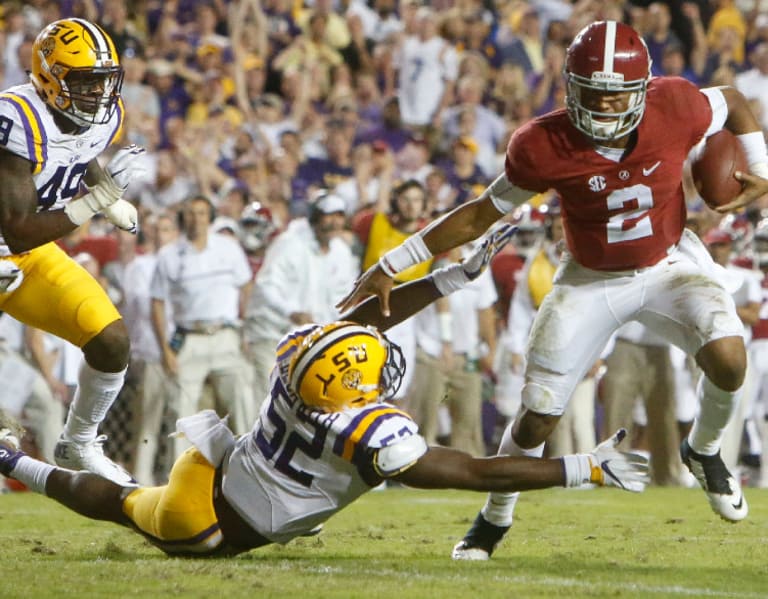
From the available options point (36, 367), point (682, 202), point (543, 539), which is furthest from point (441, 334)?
point (682, 202)

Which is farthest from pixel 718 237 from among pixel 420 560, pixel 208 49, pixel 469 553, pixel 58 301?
pixel 208 49

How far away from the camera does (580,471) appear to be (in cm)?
438

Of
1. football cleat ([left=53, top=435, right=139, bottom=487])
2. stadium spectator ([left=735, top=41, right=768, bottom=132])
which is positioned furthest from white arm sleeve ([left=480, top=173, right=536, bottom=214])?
stadium spectator ([left=735, top=41, right=768, bottom=132])

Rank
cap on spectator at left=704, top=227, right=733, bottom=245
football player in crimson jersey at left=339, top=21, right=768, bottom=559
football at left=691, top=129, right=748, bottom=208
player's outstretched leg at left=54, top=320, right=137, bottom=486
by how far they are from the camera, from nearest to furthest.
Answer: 1. football player in crimson jersey at left=339, top=21, right=768, bottom=559
2. football at left=691, top=129, right=748, bottom=208
3. player's outstretched leg at left=54, top=320, right=137, bottom=486
4. cap on spectator at left=704, top=227, right=733, bottom=245

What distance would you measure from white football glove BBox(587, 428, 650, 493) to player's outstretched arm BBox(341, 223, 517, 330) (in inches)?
45.5

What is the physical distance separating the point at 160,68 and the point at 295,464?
8330mm

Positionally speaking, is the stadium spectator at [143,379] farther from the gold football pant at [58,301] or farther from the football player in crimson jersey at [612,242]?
the football player in crimson jersey at [612,242]

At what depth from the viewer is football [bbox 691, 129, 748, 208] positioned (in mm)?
5383

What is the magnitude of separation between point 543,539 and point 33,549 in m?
2.14

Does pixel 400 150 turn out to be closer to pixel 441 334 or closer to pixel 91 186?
pixel 441 334

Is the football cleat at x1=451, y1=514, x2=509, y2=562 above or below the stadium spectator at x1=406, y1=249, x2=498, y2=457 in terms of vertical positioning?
above

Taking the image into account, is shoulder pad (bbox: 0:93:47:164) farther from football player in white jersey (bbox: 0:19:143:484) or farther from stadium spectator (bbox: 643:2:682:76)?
stadium spectator (bbox: 643:2:682:76)

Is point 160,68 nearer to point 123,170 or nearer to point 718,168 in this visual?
point 123,170

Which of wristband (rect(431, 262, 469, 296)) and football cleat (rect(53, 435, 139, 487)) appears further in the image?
football cleat (rect(53, 435, 139, 487))
